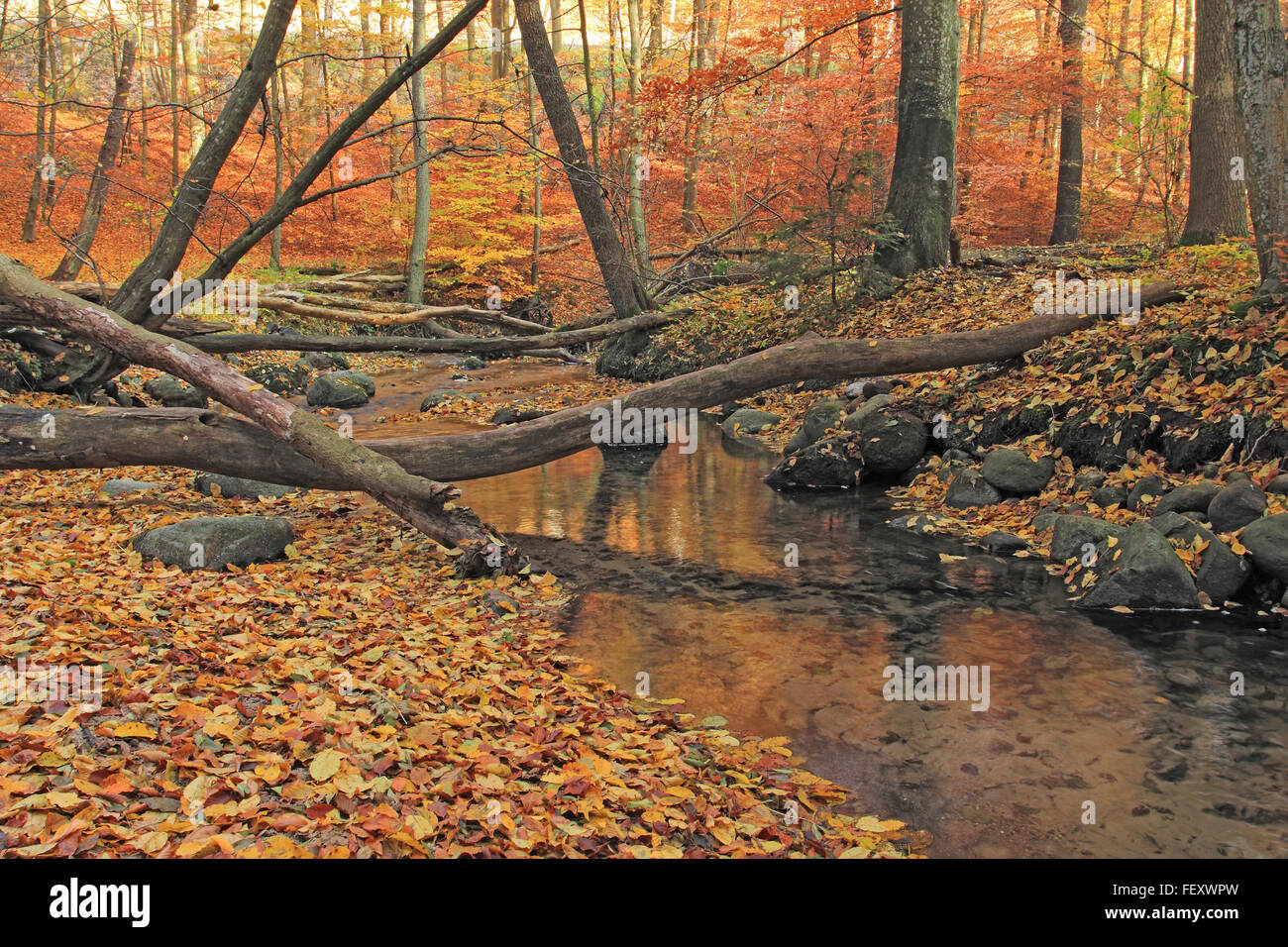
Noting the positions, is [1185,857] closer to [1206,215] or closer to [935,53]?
[1206,215]

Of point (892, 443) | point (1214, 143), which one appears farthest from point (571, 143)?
point (1214, 143)

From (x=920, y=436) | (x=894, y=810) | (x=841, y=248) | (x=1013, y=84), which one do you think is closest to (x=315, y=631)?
(x=894, y=810)

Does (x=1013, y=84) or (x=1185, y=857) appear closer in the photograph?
(x=1185, y=857)

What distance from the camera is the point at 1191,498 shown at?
248 inches

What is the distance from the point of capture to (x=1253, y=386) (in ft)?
22.0

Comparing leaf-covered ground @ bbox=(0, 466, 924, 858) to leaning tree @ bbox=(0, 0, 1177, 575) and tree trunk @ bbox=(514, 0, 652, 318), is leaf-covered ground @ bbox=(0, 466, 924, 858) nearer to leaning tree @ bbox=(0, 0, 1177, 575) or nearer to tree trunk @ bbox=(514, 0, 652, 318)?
leaning tree @ bbox=(0, 0, 1177, 575)

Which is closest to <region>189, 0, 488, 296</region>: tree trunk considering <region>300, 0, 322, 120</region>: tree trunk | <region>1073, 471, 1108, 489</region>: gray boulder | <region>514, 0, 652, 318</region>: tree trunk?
<region>514, 0, 652, 318</region>: tree trunk

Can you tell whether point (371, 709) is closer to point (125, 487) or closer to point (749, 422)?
point (125, 487)

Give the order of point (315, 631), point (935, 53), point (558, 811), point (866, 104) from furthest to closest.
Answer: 1. point (866, 104)
2. point (935, 53)
3. point (315, 631)
4. point (558, 811)

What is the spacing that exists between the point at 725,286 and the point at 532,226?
32.4ft

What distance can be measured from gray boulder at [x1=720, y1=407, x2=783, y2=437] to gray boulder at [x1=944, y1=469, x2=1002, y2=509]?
163 inches

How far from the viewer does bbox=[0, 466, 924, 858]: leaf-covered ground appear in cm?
266

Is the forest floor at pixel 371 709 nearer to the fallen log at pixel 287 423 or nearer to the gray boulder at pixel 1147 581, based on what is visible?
the fallen log at pixel 287 423

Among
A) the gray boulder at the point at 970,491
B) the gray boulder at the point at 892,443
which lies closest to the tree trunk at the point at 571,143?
the gray boulder at the point at 892,443
